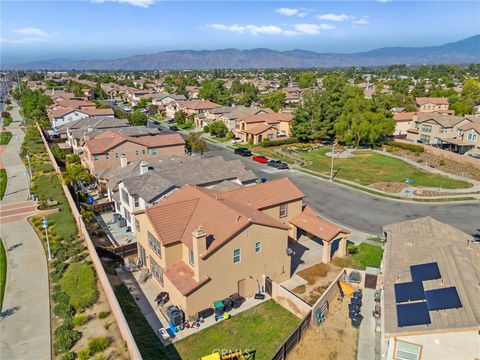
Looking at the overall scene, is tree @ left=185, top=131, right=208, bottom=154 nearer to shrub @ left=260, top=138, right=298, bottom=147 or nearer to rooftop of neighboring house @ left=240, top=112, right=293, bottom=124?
shrub @ left=260, top=138, right=298, bottom=147

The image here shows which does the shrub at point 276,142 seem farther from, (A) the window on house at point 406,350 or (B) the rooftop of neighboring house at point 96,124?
(A) the window on house at point 406,350

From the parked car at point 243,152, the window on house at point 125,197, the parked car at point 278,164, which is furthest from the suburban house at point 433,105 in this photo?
the window on house at point 125,197

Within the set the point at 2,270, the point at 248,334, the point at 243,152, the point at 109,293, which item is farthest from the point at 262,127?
the point at 248,334

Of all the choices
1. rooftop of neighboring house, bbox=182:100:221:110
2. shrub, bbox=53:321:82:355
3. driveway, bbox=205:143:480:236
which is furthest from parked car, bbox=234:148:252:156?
shrub, bbox=53:321:82:355

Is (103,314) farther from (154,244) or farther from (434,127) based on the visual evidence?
(434,127)

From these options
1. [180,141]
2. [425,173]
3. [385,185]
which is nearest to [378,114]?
[425,173]

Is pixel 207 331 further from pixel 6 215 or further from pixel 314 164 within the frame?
pixel 314 164
